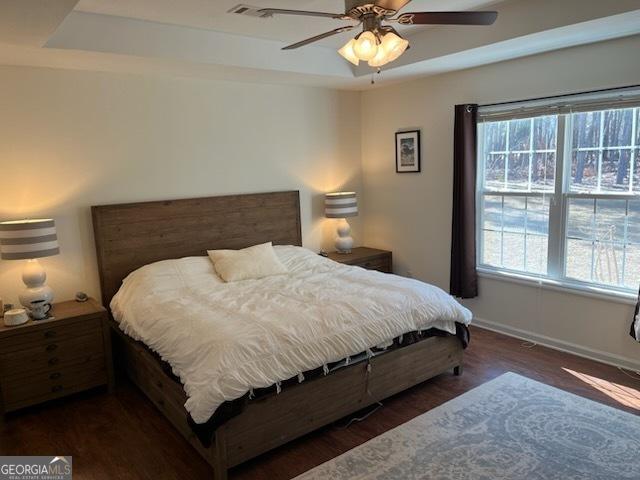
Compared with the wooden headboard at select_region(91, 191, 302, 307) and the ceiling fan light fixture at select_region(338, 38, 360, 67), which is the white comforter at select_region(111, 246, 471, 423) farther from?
the ceiling fan light fixture at select_region(338, 38, 360, 67)

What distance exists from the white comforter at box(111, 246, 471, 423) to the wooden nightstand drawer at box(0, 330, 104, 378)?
0.24m

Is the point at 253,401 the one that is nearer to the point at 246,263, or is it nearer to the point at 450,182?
the point at 246,263

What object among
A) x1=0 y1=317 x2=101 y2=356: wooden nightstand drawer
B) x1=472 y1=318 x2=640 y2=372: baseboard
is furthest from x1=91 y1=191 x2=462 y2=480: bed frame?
x1=472 y1=318 x2=640 y2=372: baseboard

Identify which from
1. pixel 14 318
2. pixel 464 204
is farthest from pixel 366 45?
→ pixel 14 318

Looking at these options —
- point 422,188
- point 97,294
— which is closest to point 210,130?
point 97,294

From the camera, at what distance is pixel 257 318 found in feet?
9.33

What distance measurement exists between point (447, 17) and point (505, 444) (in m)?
2.33

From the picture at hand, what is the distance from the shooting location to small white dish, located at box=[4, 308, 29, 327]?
3.05 m

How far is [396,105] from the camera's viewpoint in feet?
16.3

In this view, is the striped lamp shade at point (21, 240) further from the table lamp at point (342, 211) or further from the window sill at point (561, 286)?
the window sill at point (561, 286)

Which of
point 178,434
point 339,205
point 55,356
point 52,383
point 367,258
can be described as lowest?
point 178,434

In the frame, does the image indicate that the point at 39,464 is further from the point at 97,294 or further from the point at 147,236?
the point at 147,236

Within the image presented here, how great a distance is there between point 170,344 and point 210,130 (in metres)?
2.27

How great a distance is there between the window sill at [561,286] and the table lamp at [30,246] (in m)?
3.70
